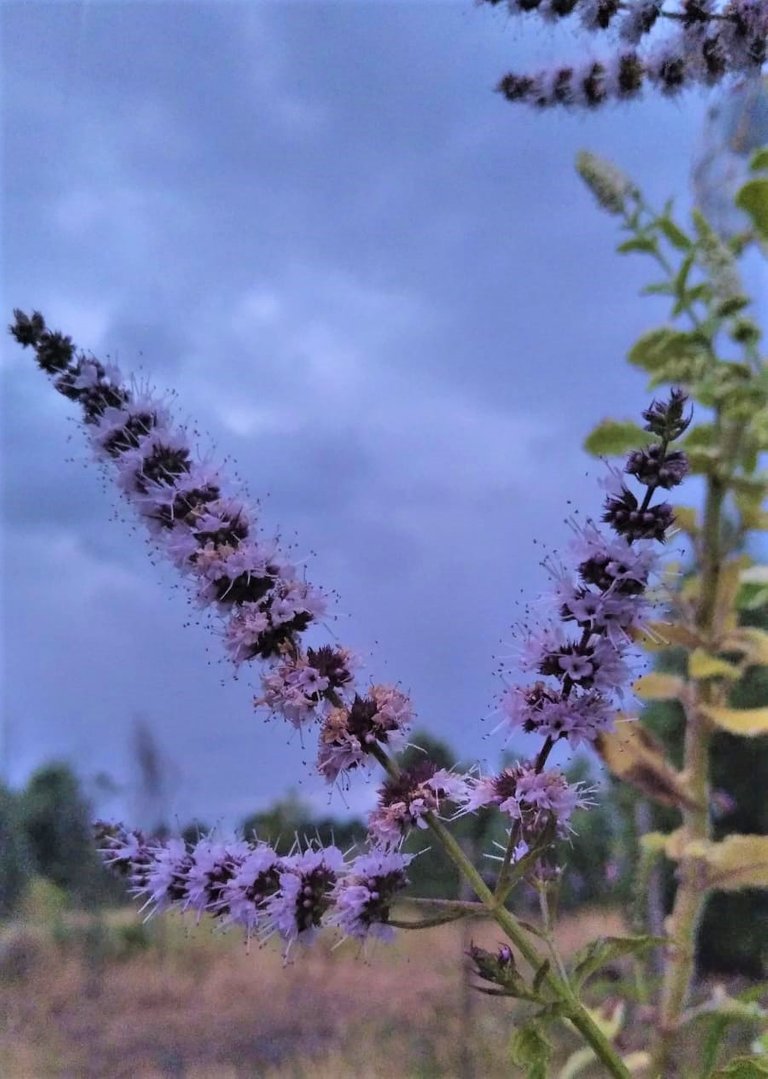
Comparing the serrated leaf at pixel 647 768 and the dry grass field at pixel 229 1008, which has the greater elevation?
the serrated leaf at pixel 647 768

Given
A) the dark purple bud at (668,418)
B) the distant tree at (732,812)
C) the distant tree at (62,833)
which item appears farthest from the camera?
the distant tree at (732,812)

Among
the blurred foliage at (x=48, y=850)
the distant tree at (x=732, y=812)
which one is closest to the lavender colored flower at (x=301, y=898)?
the blurred foliage at (x=48, y=850)

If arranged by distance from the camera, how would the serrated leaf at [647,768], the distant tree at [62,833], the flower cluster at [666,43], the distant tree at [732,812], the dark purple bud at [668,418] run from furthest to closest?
the distant tree at [732,812] < the distant tree at [62,833] < the serrated leaf at [647,768] < the flower cluster at [666,43] < the dark purple bud at [668,418]

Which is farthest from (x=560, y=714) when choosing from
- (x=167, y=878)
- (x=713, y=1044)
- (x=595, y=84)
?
(x=595, y=84)

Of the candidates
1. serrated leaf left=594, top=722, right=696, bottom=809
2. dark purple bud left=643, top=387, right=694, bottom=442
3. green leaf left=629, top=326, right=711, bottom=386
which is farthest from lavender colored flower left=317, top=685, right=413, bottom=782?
green leaf left=629, top=326, right=711, bottom=386

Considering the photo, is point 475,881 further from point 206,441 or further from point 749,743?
point 749,743

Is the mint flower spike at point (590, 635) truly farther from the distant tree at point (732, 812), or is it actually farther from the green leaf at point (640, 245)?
the distant tree at point (732, 812)

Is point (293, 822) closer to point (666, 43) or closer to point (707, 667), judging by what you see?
point (707, 667)
